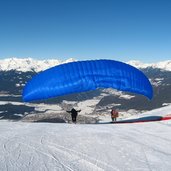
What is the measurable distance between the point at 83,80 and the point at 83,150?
12.4 metres

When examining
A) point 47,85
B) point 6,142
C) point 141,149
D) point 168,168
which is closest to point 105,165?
point 168,168

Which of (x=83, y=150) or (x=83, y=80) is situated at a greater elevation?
(x=83, y=80)

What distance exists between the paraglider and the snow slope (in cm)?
537

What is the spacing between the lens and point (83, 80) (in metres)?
29.1

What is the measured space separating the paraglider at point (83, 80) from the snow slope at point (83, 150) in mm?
5369

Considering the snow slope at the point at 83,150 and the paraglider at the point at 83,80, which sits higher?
the paraglider at the point at 83,80

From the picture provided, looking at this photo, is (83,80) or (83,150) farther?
(83,80)

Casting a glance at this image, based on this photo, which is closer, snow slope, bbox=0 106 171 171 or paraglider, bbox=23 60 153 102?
snow slope, bbox=0 106 171 171

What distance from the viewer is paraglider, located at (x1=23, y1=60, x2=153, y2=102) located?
28766 mm

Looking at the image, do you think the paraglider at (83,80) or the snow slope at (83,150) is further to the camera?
the paraglider at (83,80)

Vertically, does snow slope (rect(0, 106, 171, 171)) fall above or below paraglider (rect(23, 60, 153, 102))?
below

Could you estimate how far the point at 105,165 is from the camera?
48.9ft

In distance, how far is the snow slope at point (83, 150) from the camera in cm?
1482

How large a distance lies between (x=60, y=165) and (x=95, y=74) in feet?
51.8
